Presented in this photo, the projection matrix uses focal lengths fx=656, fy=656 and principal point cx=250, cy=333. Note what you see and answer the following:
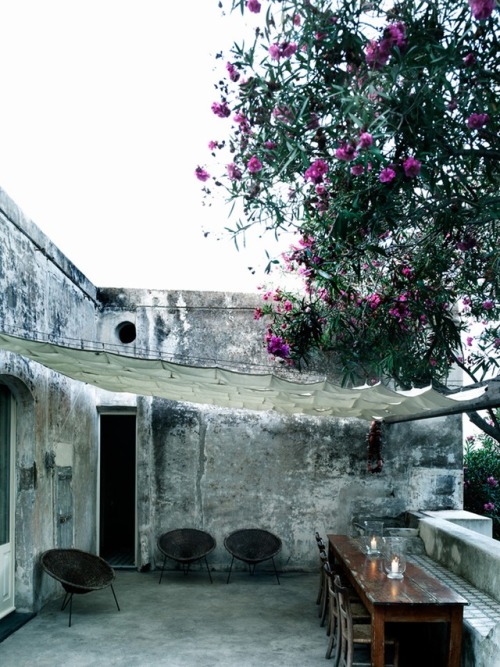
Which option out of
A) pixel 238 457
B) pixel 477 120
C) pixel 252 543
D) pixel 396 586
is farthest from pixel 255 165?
pixel 252 543

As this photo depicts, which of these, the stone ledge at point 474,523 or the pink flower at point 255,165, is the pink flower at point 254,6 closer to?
the pink flower at point 255,165

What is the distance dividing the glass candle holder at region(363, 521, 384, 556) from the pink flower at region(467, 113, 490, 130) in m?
3.72

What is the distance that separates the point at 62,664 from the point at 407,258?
431 centimetres

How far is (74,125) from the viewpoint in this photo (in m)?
10.2

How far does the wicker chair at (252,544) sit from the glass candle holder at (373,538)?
194 cm

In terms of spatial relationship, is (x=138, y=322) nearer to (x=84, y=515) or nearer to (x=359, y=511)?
(x=84, y=515)

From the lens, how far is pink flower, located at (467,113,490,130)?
10.9 feet

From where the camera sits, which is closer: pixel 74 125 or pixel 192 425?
pixel 192 425

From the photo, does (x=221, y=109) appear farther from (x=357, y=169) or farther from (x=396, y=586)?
(x=396, y=586)

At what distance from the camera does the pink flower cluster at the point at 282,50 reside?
334 centimetres

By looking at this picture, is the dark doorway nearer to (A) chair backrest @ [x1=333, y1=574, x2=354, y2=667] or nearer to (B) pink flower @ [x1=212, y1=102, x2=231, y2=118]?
(A) chair backrest @ [x1=333, y1=574, x2=354, y2=667]

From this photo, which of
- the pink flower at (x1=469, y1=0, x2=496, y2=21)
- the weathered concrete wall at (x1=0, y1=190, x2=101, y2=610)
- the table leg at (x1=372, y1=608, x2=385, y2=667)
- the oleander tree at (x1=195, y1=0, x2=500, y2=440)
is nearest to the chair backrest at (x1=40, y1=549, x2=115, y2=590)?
the weathered concrete wall at (x1=0, y1=190, x2=101, y2=610)

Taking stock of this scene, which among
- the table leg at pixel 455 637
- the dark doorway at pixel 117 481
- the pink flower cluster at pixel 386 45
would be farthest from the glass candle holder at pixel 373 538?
the dark doorway at pixel 117 481

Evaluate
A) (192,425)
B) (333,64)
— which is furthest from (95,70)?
(333,64)
